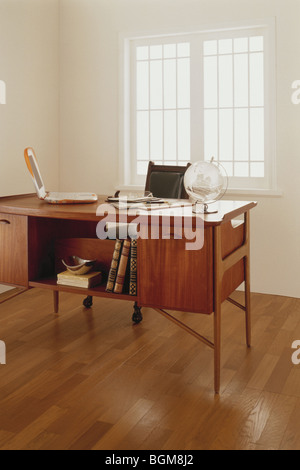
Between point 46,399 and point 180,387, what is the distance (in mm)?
640

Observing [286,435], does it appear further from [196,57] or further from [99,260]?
[196,57]

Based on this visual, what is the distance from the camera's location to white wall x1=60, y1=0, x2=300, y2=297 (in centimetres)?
407

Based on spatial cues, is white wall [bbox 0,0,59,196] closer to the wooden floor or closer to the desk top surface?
the wooden floor

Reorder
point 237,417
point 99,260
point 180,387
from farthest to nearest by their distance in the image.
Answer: point 99,260 → point 180,387 → point 237,417

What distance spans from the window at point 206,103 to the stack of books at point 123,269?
1967 millimetres

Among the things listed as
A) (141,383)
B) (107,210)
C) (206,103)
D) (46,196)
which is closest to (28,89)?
(206,103)

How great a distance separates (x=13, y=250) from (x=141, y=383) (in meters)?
0.98

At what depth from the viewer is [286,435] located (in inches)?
81.7

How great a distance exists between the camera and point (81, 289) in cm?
268

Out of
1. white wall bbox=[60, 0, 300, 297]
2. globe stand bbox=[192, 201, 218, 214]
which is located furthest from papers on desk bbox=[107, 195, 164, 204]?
white wall bbox=[60, 0, 300, 297]

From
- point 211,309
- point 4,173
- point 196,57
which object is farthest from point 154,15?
point 211,309

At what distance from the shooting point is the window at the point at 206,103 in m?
4.28

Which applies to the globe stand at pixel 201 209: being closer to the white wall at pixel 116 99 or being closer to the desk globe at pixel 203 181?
the desk globe at pixel 203 181

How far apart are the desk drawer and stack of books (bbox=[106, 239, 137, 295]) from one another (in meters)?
0.49
